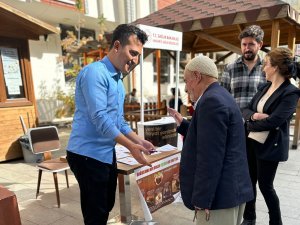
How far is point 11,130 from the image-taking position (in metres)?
5.05

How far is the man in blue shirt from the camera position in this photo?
171 cm

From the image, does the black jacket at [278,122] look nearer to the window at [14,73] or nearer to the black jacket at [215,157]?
the black jacket at [215,157]

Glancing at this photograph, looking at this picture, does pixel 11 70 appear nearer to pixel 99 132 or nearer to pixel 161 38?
pixel 161 38

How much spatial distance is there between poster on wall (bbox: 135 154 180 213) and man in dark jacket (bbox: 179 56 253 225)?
98cm

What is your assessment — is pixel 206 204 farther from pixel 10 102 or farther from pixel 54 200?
pixel 10 102

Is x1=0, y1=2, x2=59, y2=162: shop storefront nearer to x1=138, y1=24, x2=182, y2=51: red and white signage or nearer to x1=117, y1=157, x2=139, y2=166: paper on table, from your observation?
x1=138, y1=24, x2=182, y2=51: red and white signage

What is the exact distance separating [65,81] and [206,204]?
896 cm

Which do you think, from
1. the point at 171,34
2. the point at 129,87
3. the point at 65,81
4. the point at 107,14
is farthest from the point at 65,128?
the point at 171,34

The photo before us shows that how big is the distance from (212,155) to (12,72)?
4.94 metres

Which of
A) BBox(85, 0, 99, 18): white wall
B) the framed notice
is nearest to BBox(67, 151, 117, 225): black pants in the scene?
the framed notice

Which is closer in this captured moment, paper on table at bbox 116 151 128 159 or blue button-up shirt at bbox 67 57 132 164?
blue button-up shirt at bbox 67 57 132 164

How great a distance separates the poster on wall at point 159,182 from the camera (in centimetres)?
254

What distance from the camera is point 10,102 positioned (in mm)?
5020

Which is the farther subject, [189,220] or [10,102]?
[10,102]
